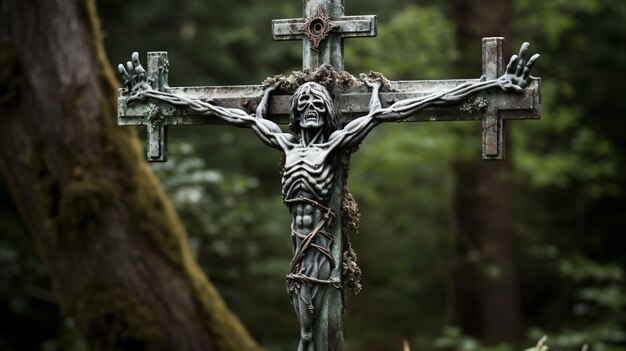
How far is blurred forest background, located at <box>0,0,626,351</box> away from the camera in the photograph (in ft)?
32.8

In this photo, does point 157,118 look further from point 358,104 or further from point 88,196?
point 88,196

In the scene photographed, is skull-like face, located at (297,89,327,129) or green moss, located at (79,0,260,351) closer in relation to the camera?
skull-like face, located at (297,89,327,129)

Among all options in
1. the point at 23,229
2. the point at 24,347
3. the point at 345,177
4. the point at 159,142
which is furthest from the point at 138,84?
the point at 24,347

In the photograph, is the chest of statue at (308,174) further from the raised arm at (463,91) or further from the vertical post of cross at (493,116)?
the vertical post of cross at (493,116)

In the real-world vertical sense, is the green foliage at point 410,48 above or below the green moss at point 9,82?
above

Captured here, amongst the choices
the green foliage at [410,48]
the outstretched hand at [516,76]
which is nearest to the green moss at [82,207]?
the outstretched hand at [516,76]

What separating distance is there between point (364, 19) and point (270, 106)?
1.94 feet

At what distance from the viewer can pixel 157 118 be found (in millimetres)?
4586

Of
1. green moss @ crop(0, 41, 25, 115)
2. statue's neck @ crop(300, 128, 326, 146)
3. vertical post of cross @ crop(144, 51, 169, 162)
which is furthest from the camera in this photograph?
green moss @ crop(0, 41, 25, 115)

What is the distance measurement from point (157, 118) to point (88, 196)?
1.92m

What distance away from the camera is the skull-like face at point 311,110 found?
13.5 ft

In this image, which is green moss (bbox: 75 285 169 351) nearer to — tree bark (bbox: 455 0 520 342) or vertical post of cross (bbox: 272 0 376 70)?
vertical post of cross (bbox: 272 0 376 70)

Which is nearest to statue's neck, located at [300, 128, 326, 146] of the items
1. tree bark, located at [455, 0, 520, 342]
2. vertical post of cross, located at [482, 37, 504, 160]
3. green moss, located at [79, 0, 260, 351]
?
vertical post of cross, located at [482, 37, 504, 160]

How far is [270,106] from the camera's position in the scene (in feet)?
14.5
